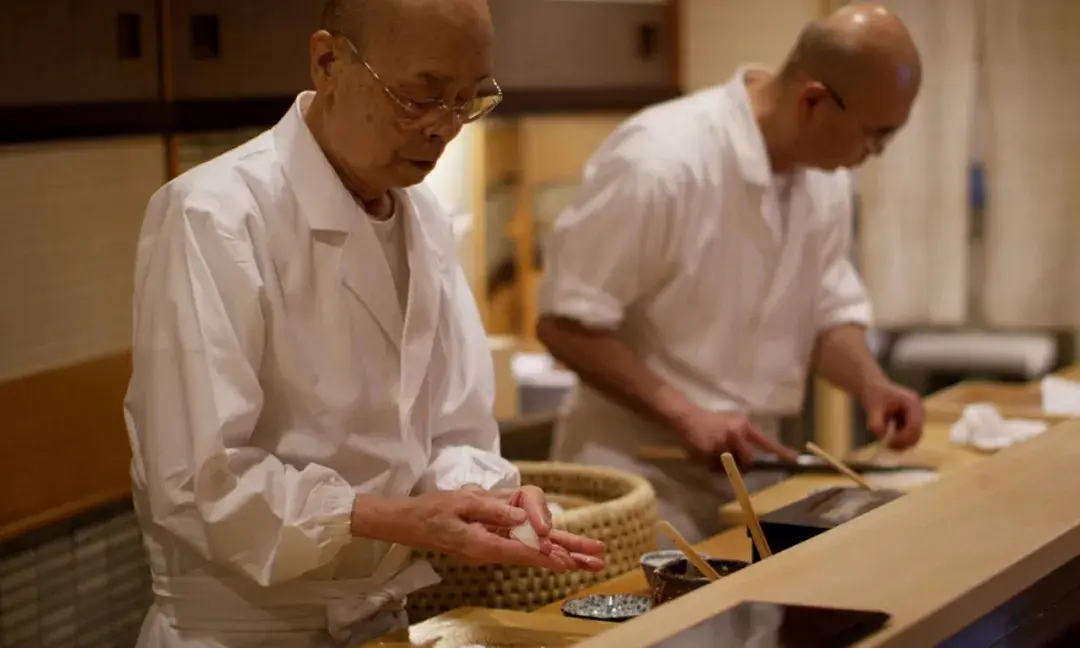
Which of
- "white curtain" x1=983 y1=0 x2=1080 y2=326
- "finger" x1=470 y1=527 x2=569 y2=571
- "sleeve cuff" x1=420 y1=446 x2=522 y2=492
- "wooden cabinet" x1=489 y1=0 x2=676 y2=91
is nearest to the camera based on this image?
"finger" x1=470 y1=527 x2=569 y2=571

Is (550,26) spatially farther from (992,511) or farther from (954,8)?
(992,511)

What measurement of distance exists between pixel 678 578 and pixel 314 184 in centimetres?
72

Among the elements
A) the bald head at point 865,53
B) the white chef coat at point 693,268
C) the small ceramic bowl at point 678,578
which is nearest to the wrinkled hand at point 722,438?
the white chef coat at point 693,268

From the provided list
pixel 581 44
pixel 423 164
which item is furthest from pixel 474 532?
pixel 581 44

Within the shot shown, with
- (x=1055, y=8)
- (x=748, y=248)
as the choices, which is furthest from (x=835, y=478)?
(x=1055, y=8)

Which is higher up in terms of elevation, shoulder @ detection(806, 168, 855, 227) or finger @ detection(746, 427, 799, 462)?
shoulder @ detection(806, 168, 855, 227)

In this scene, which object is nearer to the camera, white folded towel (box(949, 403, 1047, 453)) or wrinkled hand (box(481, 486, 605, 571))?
wrinkled hand (box(481, 486, 605, 571))

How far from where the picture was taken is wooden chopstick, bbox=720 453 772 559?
209 cm

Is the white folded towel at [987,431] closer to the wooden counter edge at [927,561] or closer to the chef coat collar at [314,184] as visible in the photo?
the wooden counter edge at [927,561]

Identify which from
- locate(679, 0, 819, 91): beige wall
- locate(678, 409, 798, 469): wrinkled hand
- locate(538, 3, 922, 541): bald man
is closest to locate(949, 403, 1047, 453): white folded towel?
locate(538, 3, 922, 541): bald man

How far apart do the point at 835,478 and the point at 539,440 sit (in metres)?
1.61

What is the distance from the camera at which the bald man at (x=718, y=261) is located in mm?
3162

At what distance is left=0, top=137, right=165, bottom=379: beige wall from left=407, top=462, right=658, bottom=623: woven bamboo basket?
3.10 feet

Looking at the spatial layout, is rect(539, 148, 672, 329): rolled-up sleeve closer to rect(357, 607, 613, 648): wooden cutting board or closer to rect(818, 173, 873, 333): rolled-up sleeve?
rect(818, 173, 873, 333): rolled-up sleeve
